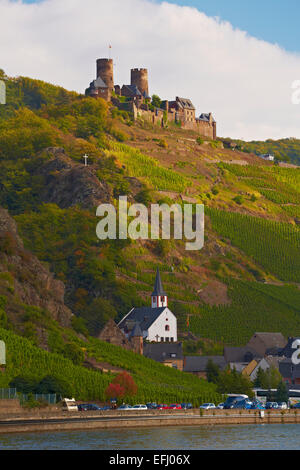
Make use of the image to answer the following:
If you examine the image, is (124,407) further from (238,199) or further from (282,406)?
(238,199)

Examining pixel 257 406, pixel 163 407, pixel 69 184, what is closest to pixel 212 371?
pixel 257 406

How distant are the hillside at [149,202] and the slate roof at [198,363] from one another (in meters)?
6.71

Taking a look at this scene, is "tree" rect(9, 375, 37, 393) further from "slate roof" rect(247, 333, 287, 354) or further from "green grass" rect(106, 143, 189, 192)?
"green grass" rect(106, 143, 189, 192)

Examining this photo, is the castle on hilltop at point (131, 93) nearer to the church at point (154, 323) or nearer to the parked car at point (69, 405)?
the church at point (154, 323)

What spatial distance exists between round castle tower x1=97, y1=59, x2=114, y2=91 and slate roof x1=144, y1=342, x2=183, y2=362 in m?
84.0

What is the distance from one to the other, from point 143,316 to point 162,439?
188 feet

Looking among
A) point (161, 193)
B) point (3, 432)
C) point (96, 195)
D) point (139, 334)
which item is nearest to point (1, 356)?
point (3, 432)

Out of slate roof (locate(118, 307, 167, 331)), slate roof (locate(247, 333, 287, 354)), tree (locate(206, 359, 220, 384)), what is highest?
slate roof (locate(118, 307, 167, 331))

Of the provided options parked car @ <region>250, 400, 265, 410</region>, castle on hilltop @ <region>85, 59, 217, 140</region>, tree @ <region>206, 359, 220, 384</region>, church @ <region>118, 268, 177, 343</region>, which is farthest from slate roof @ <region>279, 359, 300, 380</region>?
castle on hilltop @ <region>85, 59, 217, 140</region>

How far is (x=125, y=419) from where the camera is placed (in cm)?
6938

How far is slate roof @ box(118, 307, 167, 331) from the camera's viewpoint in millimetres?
118250

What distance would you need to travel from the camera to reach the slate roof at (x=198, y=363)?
108m

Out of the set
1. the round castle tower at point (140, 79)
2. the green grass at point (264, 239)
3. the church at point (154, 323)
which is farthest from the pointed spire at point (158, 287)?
the round castle tower at point (140, 79)

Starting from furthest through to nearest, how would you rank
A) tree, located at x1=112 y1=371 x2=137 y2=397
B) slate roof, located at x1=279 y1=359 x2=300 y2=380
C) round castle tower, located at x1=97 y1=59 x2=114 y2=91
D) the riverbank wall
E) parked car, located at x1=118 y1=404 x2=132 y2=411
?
round castle tower, located at x1=97 y1=59 x2=114 y2=91, slate roof, located at x1=279 y1=359 x2=300 y2=380, tree, located at x1=112 y1=371 x2=137 y2=397, parked car, located at x1=118 y1=404 x2=132 y2=411, the riverbank wall
